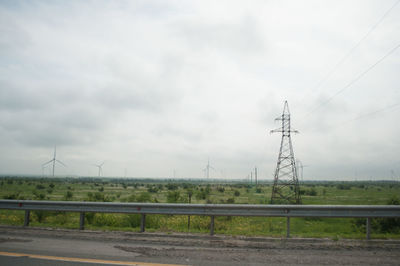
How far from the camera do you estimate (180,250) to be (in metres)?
7.23

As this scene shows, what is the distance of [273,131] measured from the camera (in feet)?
95.5

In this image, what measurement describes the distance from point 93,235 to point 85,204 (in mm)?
1261

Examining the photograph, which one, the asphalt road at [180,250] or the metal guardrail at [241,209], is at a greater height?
the metal guardrail at [241,209]

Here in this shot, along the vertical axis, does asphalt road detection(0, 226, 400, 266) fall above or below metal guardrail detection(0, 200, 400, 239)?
below

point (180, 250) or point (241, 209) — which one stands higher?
point (241, 209)

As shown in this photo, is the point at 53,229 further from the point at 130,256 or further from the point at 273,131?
the point at 273,131

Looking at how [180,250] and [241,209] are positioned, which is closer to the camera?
[180,250]

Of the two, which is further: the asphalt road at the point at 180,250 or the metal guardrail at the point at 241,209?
the metal guardrail at the point at 241,209

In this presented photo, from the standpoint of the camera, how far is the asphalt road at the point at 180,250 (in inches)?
247

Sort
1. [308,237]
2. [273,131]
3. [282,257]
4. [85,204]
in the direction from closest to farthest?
[282,257] → [308,237] → [85,204] → [273,131]

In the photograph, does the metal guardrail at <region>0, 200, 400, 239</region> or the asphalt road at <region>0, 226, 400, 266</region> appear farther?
the metal guardrail at <region>0, 200, 400, 239</region>

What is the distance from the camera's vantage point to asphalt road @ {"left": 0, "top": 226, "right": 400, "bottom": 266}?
20.6ft

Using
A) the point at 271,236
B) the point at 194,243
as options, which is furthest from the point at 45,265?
the point at 271,236

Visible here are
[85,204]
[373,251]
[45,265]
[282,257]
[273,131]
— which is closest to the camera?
[45,265]
